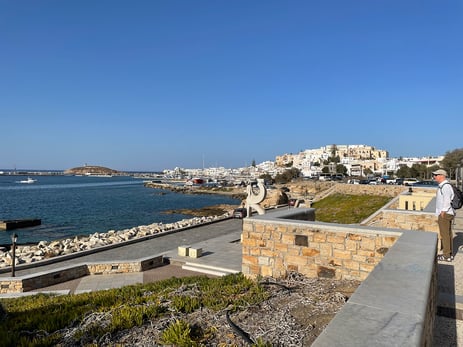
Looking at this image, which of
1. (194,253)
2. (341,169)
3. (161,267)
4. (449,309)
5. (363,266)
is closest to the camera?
(449,309)

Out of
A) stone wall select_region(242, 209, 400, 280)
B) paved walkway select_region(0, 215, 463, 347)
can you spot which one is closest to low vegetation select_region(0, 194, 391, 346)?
stone wall select_region(242, 209, 400, 280)

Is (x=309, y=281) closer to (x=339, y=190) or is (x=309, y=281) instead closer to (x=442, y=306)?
(x=442, y=306)

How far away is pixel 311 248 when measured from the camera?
Answer: 5168 millimetres

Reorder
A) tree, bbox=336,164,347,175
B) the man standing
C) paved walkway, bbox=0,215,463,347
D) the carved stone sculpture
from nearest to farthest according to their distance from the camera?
paved walkway, bbox=0,215,463,347, the man standing, the carved stone sculpture, tree, bbox=336,164,347,175

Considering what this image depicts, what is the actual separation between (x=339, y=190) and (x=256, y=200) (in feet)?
72.9

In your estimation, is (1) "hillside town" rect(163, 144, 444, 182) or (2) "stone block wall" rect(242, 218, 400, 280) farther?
(1) "hillside town" rect(163, 144, 444, 182)

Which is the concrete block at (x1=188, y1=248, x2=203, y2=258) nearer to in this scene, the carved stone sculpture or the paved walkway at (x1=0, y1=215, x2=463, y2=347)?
the paved walkway at (x1=0, y1=215, x2=463, y2=347)

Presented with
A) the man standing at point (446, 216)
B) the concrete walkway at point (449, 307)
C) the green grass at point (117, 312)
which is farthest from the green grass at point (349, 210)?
the green grass at point (117, 312)

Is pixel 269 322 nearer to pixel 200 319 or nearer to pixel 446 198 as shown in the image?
pixel 200 319

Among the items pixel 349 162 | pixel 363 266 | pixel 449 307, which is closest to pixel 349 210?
pixel 363 266

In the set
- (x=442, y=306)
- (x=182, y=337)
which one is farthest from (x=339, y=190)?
(x=182, y=337)

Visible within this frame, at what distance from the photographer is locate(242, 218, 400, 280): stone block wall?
4.66 meters

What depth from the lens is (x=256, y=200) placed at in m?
11.1

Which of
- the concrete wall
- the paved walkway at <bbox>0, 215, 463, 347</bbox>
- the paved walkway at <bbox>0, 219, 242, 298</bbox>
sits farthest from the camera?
the paved walkway at <bbox>0, 219, 242, 298</bbox>
